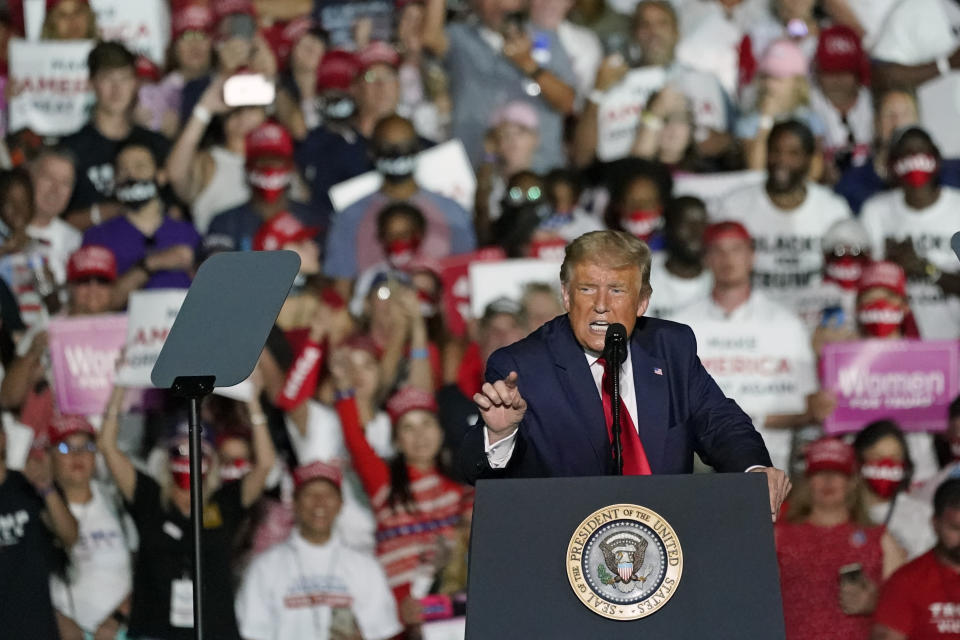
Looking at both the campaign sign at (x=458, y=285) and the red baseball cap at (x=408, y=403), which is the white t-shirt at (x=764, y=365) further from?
the red baseball cap at (x=408, y=403)

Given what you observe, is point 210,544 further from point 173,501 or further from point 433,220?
point 433,220

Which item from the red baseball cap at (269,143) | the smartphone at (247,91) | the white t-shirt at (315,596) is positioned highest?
the smartphone at (247,91)

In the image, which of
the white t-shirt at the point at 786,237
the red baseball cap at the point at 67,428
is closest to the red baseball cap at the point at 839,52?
the white t-shirt at the point at 786,237

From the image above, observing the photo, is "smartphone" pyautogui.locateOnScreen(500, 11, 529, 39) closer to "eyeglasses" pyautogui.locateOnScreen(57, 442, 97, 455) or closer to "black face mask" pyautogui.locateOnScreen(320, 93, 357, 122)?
"black face mask" pyautogui.locateOnScreen(320, 93, 357, 122)

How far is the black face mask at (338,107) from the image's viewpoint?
7.65 m

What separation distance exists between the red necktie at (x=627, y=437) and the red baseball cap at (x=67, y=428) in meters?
3.78

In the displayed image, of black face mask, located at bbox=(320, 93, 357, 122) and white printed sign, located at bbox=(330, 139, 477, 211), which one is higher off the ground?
black face mask, located at bbox=(320, 93, 357, 122)

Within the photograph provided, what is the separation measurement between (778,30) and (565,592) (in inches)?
216

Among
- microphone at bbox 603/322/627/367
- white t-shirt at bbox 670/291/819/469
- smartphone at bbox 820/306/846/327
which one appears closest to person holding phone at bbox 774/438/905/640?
white t-shirt at bbox 670/291/819/469

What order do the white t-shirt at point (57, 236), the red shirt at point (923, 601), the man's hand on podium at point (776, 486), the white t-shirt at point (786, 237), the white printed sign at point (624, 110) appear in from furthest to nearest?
the white printed sign at point (624, 110) → the white t-shirt at point (57, 236) → the white t-shirt at point (786, 237) → the red shirt at point (923, 601) → the man's hand on podium at point (776, 486)

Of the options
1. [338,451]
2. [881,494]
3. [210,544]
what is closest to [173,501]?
[210,544]

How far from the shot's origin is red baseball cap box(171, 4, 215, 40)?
7869mm

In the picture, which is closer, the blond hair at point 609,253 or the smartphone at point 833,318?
the blond hair at point 609,253

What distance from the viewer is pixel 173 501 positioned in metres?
6.48
